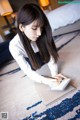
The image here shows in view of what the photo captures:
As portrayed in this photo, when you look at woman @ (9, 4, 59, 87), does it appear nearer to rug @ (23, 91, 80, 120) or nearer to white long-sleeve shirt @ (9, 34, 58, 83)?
white long-sleeve shirt @ (9, 34, 58, 83)

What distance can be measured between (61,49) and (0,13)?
194 centimetres

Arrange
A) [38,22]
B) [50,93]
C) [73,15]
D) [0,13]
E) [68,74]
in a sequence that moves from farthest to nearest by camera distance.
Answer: [0,13]
[73,15]
[68,74]
[50,93]
[38,22]

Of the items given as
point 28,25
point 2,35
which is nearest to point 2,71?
point 28,25

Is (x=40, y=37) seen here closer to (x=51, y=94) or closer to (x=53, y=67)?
(x=53, y=67)

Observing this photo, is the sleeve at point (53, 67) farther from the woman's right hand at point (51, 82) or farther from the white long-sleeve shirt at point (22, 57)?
the woman's right hand at point (51, 82)

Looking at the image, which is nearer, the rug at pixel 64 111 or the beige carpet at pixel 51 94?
the rug at pixel 64 111

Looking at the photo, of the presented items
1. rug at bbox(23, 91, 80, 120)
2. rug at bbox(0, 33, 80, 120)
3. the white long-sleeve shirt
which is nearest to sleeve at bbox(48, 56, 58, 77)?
the white long-sleeve shirt

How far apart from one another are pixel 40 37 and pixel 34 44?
92 mm

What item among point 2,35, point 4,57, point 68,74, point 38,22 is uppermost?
point 38,22

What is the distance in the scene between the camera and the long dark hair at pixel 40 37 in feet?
3.24

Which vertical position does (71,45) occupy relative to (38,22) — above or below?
below

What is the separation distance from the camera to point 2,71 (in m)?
2.13

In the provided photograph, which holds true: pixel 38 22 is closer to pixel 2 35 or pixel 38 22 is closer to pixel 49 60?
pixel 49 60

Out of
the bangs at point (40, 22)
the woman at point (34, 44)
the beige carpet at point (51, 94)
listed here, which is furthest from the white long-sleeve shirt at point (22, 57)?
the bangs at point (40, 22)
